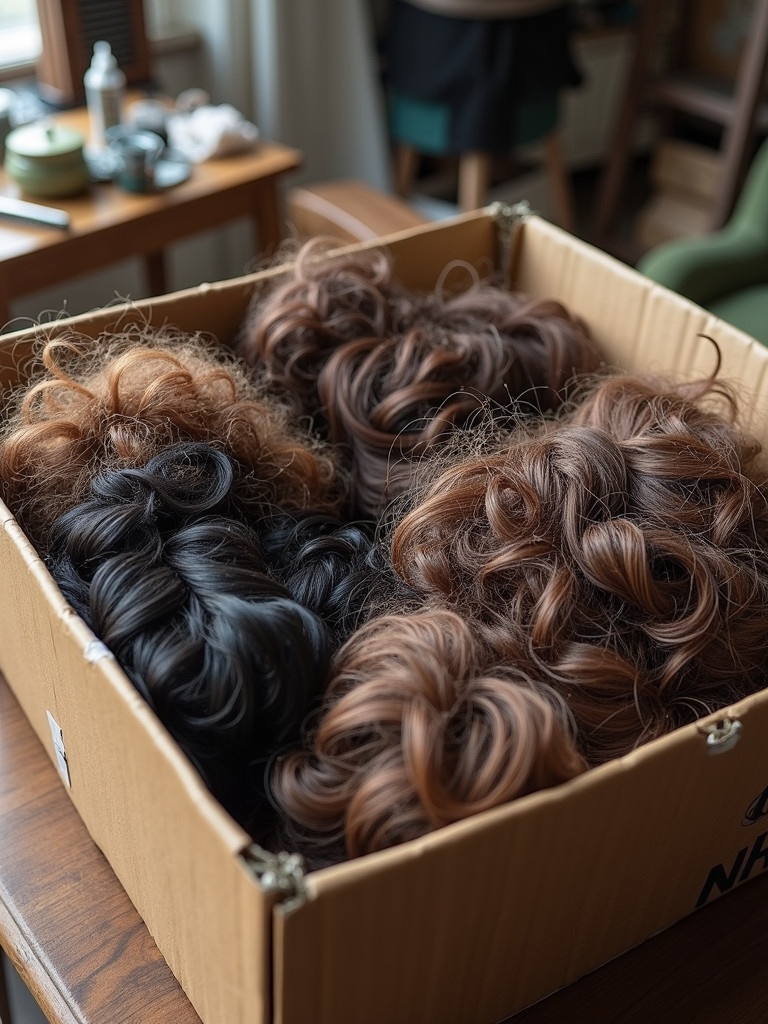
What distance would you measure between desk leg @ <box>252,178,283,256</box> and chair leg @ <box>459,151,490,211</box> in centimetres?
63

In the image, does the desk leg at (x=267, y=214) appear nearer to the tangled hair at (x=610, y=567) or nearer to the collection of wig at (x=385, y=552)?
the collection of wig at (x=385, y=552)

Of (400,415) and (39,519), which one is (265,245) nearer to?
(400,415)

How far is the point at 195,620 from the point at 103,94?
113 cm

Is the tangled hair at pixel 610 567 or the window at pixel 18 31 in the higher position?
the tangled hair at pixel 610 567

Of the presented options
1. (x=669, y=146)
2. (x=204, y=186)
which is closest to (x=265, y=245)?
(x=204, y=186)

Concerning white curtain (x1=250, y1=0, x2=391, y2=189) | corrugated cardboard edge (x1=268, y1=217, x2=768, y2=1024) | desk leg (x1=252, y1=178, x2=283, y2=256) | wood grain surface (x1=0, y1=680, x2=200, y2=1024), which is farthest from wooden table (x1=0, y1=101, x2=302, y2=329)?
corrugated cardboard edge (x1=268, y1=217, x2=768, y2=1024)

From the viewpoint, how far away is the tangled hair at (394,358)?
83 cm

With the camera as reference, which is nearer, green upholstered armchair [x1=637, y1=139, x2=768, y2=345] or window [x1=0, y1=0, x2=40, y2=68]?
green upholstered armchair [x1=637, y1=139, x2=768, y2=345]

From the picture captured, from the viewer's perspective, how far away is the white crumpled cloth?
4.81 feet

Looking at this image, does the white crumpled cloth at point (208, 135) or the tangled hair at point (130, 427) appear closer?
the tangled hair at point (130, 427)

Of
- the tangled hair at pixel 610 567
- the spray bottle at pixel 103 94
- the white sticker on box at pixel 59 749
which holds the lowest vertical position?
the white sticker on box at pixel 59 749

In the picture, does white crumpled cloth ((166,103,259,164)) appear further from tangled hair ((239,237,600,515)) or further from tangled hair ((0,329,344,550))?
tangled hair ((0,329,344,550))

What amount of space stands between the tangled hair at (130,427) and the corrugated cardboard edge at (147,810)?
71 millimetres

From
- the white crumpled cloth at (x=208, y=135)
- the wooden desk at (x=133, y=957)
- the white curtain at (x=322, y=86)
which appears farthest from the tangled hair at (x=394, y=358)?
the white curtain at (x=322, y=86)
